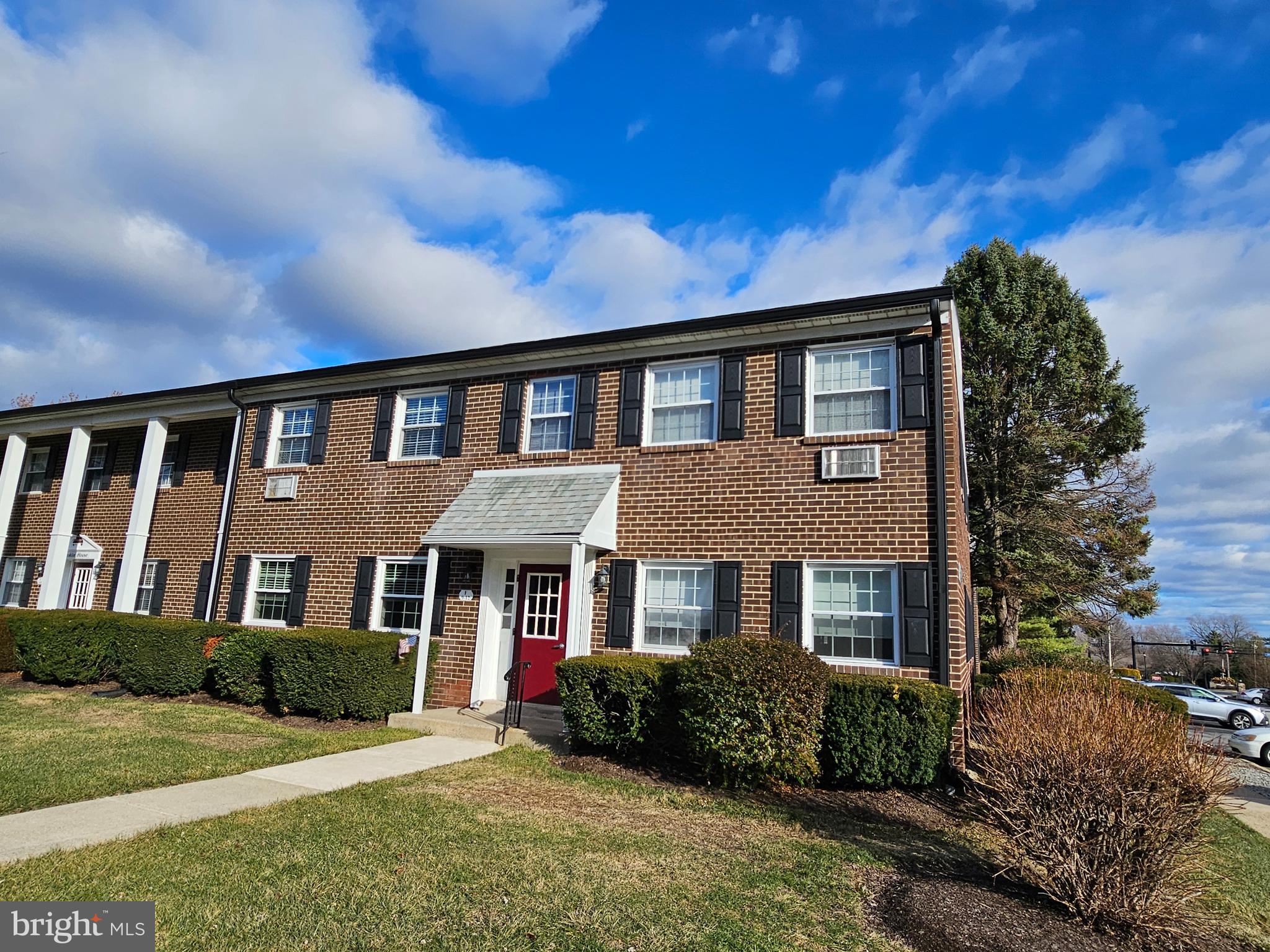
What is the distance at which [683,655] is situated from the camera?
9.80 metres

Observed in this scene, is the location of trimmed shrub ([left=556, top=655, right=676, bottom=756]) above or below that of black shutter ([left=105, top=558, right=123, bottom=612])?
below

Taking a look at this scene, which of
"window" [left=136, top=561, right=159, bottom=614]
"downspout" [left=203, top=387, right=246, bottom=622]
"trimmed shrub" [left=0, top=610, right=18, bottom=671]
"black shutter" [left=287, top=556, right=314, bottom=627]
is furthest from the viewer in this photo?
"window" [left=136, top=561, right=159, bottom=614]

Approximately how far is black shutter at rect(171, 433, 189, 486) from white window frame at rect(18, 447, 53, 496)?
560 cm

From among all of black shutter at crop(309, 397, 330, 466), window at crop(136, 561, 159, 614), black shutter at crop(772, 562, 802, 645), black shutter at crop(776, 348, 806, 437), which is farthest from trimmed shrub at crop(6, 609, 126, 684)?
black shutter at crop(776, 348, 806, 437)

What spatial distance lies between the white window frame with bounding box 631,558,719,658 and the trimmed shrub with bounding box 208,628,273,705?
225 inches

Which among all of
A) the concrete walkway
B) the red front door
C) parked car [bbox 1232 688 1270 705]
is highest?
the red front door

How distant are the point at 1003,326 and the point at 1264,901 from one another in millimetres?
18306

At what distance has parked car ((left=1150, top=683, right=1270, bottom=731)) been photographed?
21.8 meters

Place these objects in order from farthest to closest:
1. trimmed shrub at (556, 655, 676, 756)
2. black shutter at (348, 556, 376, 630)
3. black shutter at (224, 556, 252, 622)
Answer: black shutter at (224, 556, 252, 622) < black shutter at (348, 556, 376, 630) < trimmed shrub at (556, 655, 676, 756)

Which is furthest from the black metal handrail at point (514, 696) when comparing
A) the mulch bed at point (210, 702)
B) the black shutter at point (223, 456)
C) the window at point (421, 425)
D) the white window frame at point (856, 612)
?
the black shutter at point (223, 456)

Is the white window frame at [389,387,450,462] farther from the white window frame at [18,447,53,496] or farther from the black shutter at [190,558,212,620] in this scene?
the white window frame at [18,447,53,496]

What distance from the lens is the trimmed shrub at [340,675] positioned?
10.4 metres

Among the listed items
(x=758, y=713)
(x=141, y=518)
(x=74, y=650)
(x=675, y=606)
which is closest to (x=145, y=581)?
(x=141, y=518)

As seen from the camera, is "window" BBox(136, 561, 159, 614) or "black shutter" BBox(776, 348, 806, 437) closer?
"black shutter" BBox(776, 348, 806, 437)
